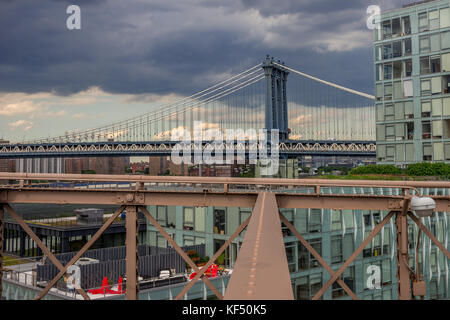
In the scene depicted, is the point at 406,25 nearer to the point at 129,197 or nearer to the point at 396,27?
the point at 396,27

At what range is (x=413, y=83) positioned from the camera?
47.8 meters

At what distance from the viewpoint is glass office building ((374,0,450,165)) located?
45.8m

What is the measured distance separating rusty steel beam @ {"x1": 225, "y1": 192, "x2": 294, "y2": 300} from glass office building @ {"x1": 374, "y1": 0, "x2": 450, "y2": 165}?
4478cm

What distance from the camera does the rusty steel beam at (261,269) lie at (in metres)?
3.74

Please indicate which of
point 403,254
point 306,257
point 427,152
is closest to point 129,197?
point 403,254

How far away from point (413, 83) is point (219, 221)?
2808cm

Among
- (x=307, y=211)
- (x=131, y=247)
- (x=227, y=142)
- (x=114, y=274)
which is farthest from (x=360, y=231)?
(x=227, y=142)

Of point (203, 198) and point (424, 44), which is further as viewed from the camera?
point (424, 44)

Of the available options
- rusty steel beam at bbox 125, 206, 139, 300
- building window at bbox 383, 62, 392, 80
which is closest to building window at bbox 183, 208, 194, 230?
rusty steel beam at bbox 125, 206, 139, 300

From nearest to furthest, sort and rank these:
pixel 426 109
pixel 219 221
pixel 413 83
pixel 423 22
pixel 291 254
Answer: pixel 291 254, pixel 219 221, pixel 426 109, pixel 423 22, pixel 413 83

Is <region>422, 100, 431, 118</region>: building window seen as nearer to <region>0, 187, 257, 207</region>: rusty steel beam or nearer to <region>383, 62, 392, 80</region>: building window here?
<region>383, 62, 392, 80</region>: building window

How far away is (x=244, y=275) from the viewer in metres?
4.28

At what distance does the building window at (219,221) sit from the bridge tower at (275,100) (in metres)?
59.7
